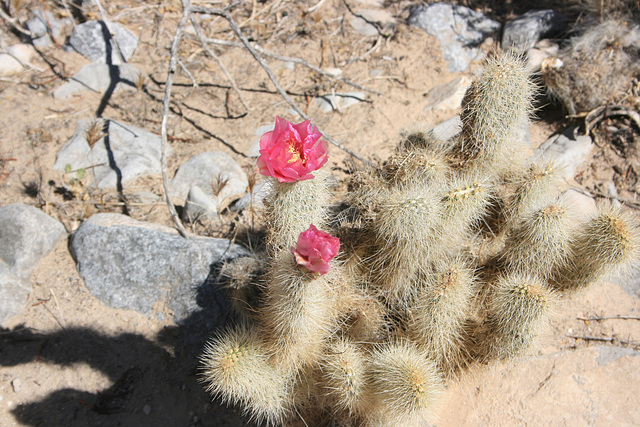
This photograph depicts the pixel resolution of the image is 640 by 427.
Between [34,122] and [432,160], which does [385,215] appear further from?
[34,122]

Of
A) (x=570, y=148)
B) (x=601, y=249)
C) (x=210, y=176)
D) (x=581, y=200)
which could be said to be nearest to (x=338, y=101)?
(x=210, y=176)

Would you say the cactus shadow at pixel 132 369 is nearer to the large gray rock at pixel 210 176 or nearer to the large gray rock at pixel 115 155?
the large gray rock at pixel 210 176

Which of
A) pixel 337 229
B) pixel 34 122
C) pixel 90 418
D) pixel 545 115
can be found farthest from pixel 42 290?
pixel 545 115

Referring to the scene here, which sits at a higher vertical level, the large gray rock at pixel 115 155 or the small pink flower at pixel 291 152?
the small pink flower at pixel 291 152

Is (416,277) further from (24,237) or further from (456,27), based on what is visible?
(456,27)

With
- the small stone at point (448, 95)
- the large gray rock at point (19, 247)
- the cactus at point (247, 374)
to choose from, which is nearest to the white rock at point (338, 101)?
the small stone at point (448, 95)

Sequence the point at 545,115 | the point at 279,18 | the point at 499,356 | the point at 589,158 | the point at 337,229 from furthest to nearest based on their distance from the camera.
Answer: the point at 279,18, the point at 545,115, the point at 589,158, the point at 337,229, the point at 499,356

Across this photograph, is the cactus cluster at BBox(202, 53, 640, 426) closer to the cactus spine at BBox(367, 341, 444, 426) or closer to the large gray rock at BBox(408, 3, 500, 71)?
the cactus spine at BBox(367, 341, 444, 426)
